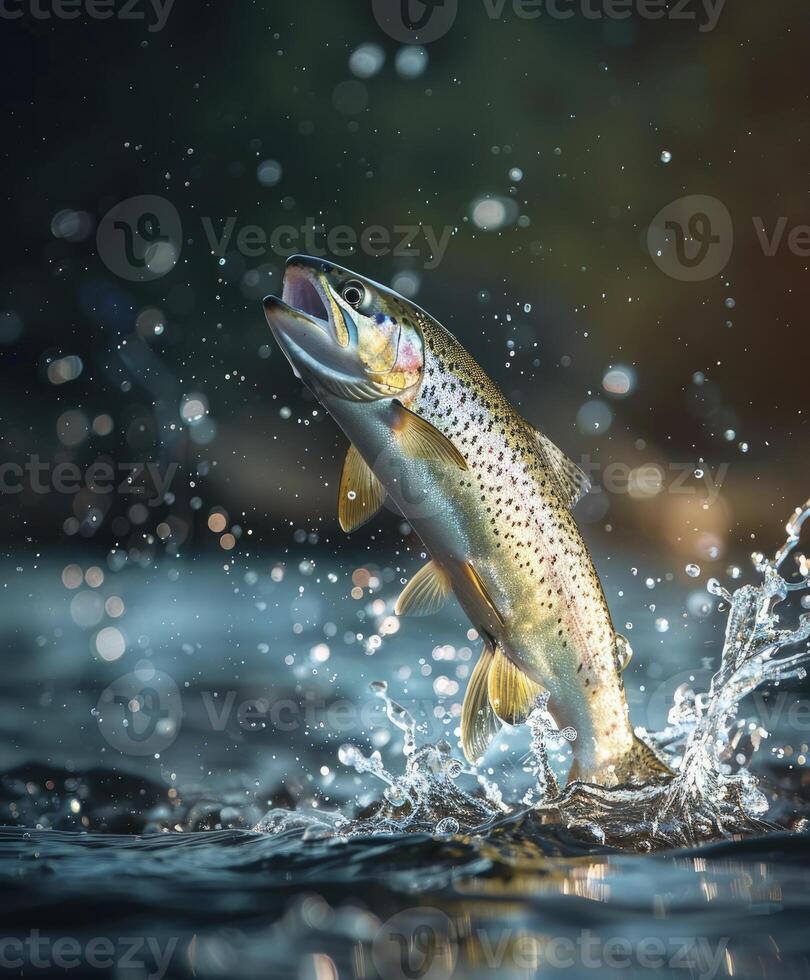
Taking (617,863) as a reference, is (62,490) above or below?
above

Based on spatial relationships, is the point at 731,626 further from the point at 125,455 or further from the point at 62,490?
the point at 62,490

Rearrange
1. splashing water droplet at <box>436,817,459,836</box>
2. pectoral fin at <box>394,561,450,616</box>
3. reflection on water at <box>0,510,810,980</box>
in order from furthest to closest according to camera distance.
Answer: pectoral fin at <box>394,561,450,616</box>
splashing water droplet at <box>436,817,459,836</box>
reflection on water at <box>0,510,810,980</box>

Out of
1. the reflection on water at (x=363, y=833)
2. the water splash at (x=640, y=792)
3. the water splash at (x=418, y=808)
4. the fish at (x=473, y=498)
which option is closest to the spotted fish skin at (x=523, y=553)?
the fish at (x=473, y=498)

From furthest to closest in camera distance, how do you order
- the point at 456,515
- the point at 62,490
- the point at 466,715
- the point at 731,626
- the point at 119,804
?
the point at 62,490 < the point at 119,804 < the point at 731,626 < the point at 466,715 < the point at 456,515

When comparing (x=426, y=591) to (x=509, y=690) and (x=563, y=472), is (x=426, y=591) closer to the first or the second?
(x=509, y=690)

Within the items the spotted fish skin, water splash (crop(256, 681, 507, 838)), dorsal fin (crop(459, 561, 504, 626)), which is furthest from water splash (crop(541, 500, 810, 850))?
dorsal fin (crop(459, 561, 504, 626))

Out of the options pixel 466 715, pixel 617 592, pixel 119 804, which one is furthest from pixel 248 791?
pixel 617 592

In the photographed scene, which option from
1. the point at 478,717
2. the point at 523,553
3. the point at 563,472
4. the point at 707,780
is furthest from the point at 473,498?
the point at 707,780

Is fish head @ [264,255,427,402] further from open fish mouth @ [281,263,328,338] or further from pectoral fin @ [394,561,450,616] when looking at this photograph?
pectoral fin @ [394,561,450,616]
